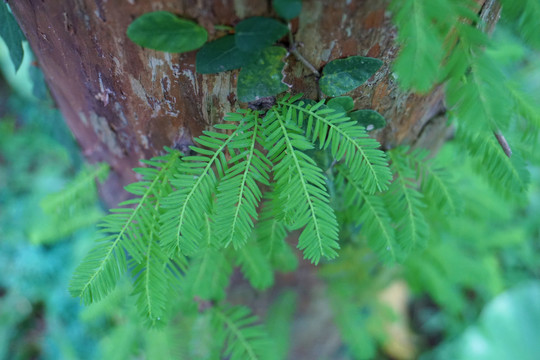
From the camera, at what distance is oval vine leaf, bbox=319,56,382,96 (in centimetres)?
55

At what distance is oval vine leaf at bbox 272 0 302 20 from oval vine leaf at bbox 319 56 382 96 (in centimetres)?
12

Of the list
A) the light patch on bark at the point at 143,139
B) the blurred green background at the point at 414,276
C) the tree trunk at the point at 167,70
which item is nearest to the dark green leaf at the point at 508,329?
the blurred green background at the point at 414,276

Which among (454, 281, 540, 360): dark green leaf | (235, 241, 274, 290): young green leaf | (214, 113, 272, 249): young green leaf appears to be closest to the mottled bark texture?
(214, 113, 272, 249): young green leaf

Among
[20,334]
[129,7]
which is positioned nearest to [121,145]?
[129,7]

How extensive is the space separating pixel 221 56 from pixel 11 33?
17.9 inches

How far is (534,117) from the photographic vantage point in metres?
0.67

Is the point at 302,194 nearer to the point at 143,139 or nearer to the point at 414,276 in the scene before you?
the point at 143,139

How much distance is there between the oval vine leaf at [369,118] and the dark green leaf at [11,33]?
64 centimetres

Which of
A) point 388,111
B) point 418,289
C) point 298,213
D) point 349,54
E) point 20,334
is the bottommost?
point 20,334

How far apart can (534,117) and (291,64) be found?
49 centimetres

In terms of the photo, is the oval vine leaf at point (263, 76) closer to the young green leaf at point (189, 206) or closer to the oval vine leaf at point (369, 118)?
the young green leaf at point (189, 206)

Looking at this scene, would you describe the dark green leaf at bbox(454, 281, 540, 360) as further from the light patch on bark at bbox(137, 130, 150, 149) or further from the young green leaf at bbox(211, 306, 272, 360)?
the light patch on bark at bbox(137, 130, 150, 149)

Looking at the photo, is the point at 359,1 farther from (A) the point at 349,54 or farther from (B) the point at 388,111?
(B) the point at 388,111

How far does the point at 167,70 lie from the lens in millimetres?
565
